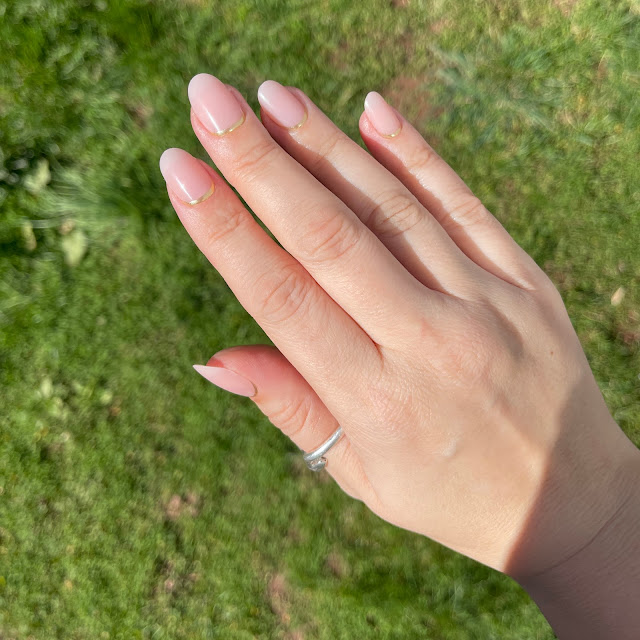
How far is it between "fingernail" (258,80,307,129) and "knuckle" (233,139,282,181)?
17cm

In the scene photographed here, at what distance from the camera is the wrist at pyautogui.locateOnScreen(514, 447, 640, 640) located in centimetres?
196

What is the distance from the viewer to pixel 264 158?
193cm

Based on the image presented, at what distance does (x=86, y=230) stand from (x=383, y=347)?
6.67 feet

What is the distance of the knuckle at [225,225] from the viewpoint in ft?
6.40

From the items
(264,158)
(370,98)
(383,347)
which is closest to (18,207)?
(264,158)

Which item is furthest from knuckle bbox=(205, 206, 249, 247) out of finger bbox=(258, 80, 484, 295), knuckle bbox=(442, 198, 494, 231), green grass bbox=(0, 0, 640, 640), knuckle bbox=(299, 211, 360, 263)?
green grass bbox=(0, 0, 640, 640)

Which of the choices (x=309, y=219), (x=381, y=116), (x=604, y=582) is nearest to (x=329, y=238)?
(x=309, y=219)

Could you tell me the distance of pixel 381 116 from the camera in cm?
215

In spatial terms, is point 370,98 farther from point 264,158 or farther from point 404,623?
point 404,623

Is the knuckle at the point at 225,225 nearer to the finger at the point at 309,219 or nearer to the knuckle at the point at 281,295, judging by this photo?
the finger at the point at 309,219

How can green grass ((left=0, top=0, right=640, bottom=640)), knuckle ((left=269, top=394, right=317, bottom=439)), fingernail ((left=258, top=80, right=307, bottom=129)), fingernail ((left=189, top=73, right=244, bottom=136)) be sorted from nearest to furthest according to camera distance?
fingernail ((left=189, top=73, right=244, bottom=136)), fingernail ((left=258, top=80, right=307, bottom=129)), knuckle ((left=269, top=394, right=317, bottom=439)), green grass ((left=0, top=0, right=640, bottom=640))

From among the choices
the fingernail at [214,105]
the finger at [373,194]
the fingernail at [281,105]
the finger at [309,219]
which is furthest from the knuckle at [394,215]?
the fingernail at [214,105]

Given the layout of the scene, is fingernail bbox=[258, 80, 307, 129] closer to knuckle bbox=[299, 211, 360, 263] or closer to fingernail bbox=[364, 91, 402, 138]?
fingernail bbox=[364, 91, 402, 138]

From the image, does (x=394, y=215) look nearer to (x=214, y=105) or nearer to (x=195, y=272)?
(x=214, y=105)
